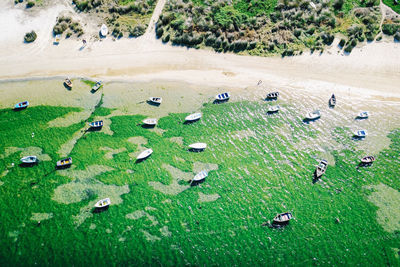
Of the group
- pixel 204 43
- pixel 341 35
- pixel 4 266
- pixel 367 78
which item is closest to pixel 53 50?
pixel 204 43

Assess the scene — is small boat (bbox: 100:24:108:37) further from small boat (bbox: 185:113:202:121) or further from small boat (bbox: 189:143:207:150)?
small boat (bbox: 189:143:207:150)

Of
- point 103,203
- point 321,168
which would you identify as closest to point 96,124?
point 103,203

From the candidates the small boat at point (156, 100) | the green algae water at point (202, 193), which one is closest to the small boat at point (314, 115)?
the green algae water at point (202, 193)

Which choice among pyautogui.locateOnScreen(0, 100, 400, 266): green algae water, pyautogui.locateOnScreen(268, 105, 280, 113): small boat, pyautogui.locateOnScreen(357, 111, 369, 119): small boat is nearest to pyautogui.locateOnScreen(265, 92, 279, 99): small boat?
pyautogui.locateOnScreen(268, 105, 280, 113): small boat

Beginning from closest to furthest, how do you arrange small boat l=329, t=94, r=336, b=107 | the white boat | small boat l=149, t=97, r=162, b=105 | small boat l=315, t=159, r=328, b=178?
small boat l=315, t=159, r=328, b=178 < the white boat < small boat l=329, t=94, r=336, b=107 < small boat l=149, t=97, r=162, b=105

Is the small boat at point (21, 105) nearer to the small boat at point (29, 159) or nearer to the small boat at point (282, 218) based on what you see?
the small boat at point (29, 159)

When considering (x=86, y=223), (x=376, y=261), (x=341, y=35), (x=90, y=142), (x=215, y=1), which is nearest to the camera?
(x=376, y=261)

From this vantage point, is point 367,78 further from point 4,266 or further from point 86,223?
point 4,266
